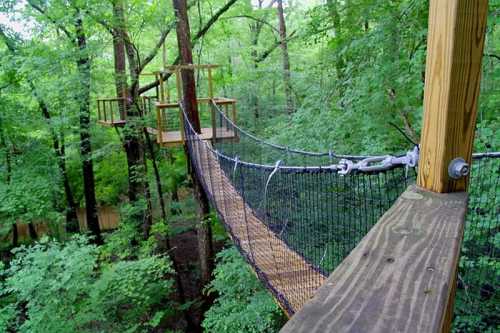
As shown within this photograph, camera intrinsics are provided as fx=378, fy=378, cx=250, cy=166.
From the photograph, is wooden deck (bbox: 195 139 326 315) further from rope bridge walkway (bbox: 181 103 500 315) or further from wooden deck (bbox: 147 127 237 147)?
wooden deck (bbox: 147 127 237 147)

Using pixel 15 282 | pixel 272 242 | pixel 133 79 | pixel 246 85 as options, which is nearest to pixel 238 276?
pixel 272 242

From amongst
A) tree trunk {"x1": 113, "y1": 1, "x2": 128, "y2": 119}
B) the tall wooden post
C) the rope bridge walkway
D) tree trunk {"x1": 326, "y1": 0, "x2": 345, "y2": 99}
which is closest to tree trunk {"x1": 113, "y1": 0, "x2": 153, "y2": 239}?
tree trunk {"x1": 113, "y1": 1, "x2": 128, "y2": 119}

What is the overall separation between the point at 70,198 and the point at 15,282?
474cm

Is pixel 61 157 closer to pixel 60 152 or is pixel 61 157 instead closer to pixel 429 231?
pixel 60 152

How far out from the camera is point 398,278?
0.37 meters

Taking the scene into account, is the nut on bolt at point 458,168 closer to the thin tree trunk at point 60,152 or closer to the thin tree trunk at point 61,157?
the thin tree trunk at point 60,152

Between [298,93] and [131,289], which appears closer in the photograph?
[131,289]

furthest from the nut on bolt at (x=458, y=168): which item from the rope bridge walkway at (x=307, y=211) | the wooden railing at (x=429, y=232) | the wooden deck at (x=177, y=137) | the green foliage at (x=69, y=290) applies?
the wooden deck at (x=177, y=137)

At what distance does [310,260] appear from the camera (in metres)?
2.45

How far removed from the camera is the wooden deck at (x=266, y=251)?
203cm

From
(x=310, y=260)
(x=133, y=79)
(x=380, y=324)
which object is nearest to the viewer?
(x=380, y=324)

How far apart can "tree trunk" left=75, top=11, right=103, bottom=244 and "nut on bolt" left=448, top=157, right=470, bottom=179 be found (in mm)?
5136

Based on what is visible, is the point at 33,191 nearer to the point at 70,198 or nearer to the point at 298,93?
the point at 70,198

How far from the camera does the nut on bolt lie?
0.52 metres
